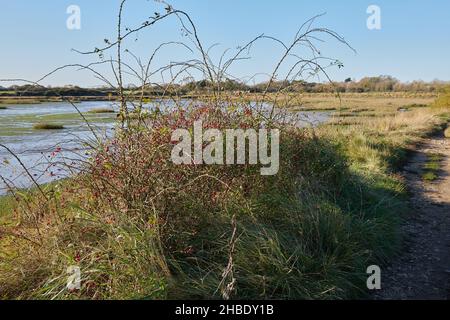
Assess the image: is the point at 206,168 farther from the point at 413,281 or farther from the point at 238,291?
the point at 413,281

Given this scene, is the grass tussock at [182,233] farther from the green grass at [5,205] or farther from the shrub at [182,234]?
the green grass at [5,205]

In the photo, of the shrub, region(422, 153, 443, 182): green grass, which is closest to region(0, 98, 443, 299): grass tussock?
the shrub

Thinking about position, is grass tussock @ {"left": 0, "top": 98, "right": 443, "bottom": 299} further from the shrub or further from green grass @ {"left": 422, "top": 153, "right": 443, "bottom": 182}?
green grass @ {"left": 422, "top": 153, "right": 443, "bottom": 182}

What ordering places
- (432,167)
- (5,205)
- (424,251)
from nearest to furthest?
(424,251), (5,205), (432,167)

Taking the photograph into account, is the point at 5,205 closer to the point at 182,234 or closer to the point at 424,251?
the point at 182,234

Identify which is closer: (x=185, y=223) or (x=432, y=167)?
(x=185, y=223)

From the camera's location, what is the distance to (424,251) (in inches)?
219

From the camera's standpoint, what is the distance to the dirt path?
449 cm

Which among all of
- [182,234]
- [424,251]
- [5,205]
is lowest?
[424,251]

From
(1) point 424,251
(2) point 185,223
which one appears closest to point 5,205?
(2) point 185,223

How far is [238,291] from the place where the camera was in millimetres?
3662

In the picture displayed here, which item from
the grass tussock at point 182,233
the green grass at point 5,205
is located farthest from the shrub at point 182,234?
the green grass at point 5,205

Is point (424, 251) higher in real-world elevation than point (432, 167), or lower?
lower
